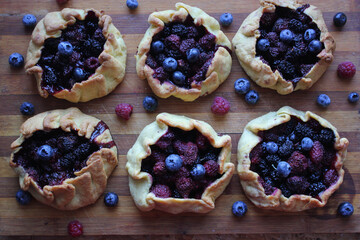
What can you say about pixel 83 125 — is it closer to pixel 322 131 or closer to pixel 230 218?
pixel 230 218

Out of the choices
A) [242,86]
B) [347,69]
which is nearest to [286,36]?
[242,86]

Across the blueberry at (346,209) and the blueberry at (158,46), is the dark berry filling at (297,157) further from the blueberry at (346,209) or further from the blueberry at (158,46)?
the blueberry at (158,46)

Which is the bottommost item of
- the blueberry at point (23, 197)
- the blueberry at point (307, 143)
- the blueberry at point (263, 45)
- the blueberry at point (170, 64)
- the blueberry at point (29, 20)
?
the blueberry at point (23, 197)

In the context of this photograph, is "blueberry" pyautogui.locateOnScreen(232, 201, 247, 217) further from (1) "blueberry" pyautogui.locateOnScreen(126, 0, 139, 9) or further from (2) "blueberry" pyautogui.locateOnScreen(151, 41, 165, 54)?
(1) "blueberry" pyautogui.locateOnScreen(126, 0, 139, 9)

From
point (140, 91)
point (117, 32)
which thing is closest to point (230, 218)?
point (140, 91)

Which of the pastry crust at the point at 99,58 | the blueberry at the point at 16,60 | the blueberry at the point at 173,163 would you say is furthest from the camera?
the blueberry at the point at 16,60

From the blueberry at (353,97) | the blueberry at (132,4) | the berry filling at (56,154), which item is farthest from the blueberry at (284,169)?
the blueberry at (132,4)

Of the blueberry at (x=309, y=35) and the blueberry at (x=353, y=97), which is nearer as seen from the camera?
the blueberry at (x=309, y=35)

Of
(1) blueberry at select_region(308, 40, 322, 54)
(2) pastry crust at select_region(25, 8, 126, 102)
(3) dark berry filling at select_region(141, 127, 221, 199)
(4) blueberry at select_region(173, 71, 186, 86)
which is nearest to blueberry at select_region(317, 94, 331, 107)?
(1) blueberry at select_region(308, 40, 322, 54)
